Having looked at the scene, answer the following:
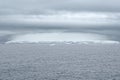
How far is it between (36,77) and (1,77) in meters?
8.40

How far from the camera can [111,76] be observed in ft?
228

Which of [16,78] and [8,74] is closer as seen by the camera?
[16,78]

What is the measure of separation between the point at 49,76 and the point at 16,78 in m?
8.62

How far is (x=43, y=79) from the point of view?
65375 millimetres

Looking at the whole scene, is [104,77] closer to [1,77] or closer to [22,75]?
[22,75]

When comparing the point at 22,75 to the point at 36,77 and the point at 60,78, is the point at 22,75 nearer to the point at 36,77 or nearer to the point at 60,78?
the point at 36,77

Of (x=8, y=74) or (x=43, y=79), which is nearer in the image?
(x=43, y=79)

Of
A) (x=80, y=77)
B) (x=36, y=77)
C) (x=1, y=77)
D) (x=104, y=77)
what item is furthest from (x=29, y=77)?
(x=104, y=77)

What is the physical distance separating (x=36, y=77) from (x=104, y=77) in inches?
654

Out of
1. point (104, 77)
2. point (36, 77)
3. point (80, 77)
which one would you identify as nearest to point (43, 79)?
point (36, 77)

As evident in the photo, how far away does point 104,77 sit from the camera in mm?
68000

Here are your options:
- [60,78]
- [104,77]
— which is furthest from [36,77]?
[104,77]

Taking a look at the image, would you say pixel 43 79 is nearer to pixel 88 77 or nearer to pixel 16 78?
pixel 16 78

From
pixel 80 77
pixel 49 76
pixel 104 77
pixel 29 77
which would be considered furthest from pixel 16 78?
pixel 104 77
